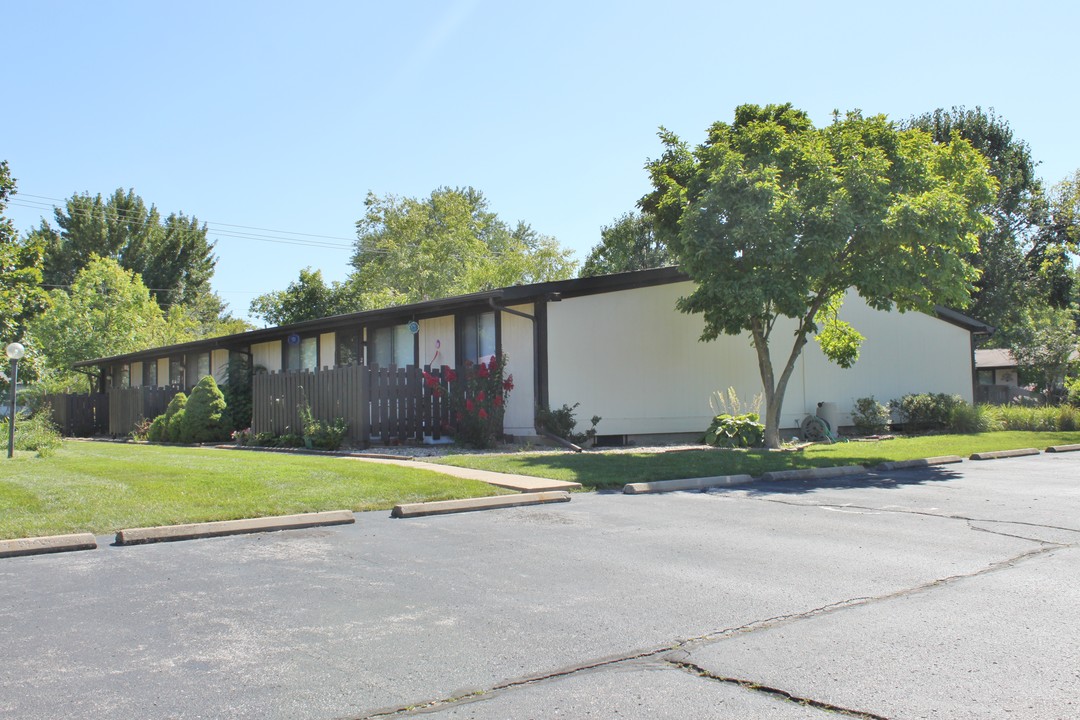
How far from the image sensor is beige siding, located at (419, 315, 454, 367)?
814 inches

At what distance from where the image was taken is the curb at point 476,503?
938 centimetres

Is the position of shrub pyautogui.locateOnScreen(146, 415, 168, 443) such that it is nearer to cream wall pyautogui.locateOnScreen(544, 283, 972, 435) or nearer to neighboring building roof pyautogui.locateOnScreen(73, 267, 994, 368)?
neighboring building roof pyautogui.locateOnScreen(73, 267, 994, 368)

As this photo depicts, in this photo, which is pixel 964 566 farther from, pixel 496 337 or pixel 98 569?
pixel 496 337

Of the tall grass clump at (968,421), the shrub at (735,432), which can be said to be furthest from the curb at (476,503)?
the tall grass clump at (968,421)

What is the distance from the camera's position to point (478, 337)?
66.1 feet

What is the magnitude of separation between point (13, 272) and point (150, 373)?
50.6ft

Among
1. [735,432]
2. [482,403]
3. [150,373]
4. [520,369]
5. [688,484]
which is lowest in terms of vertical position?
[688,484]

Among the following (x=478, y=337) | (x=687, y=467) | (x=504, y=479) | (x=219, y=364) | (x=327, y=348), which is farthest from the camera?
(x=219, y=364)

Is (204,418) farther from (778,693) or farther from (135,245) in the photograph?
(135,245)

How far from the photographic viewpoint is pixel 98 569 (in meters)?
6.64

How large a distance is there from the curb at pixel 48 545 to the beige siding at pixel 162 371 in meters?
A: 26.3

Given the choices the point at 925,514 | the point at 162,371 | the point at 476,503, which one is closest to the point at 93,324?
the point at 162,371

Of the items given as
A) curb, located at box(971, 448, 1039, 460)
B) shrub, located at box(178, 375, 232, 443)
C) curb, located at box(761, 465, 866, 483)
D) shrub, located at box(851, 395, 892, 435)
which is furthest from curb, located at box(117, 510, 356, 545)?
shrub, located at box(851, 395, 892, 435)

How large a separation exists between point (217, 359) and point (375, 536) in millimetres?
22594
